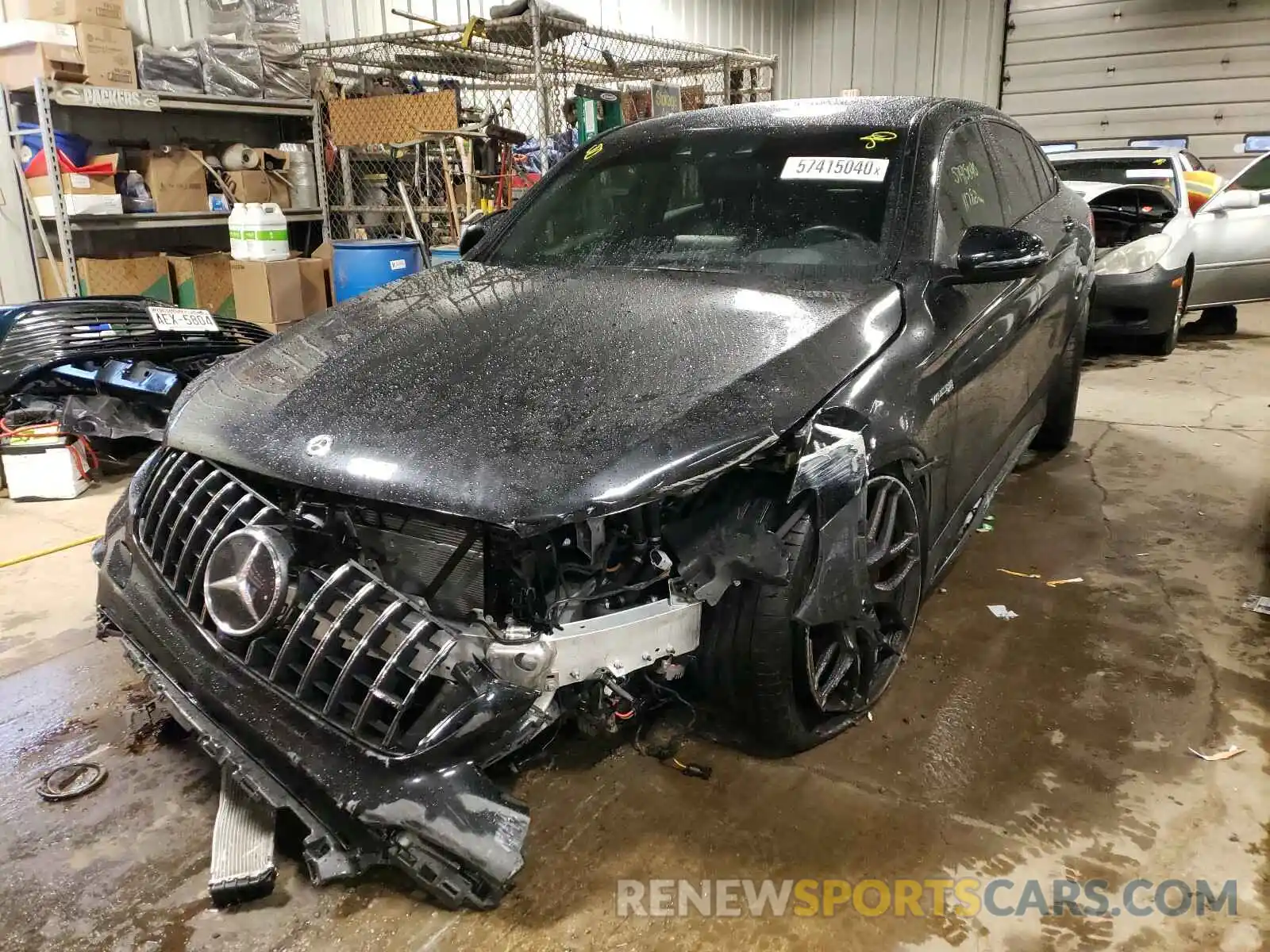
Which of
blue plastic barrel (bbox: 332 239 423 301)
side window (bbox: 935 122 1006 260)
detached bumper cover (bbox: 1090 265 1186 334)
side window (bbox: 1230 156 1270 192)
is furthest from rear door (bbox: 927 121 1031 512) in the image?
side window (bbox: 1230 156 1270 192)

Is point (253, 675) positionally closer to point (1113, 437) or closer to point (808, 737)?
point (808, 737)

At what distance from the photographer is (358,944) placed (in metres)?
1.69

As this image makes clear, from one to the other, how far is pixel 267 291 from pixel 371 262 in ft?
3.63

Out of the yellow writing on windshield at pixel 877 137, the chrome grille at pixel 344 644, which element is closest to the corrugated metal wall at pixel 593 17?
the yellow writing on windshield at pixel 877 137

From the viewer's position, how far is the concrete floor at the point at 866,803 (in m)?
1.73

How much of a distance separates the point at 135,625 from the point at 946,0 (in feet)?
41.9

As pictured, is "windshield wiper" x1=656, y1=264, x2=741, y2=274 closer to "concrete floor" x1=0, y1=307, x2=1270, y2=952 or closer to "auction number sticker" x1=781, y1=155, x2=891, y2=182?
"auction number sticker" x1=781, y1=155, x2=891, y2=182

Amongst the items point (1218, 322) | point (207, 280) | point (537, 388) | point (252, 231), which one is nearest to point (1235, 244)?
point (1218, 322)

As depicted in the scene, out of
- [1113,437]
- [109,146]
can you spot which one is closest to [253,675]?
[1113,437]

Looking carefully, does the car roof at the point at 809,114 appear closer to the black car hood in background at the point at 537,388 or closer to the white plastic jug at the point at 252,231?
the black car hood in background at the point at 537,388

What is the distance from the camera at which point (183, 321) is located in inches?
176

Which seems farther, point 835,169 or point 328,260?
point 328,260

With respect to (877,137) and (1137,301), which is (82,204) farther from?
(1137,301)

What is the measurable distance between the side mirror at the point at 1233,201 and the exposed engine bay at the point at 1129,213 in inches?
15.3
